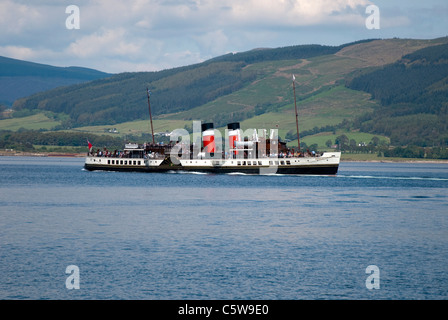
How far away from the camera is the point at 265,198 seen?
98750mm

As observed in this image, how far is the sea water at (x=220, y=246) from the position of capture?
1658 inches

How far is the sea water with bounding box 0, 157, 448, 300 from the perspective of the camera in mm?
42125

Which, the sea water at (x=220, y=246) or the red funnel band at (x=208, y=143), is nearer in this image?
the sea water at (x=220, y=246)

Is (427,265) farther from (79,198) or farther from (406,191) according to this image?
(406,191)

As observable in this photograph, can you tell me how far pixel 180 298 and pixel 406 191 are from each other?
87234mm

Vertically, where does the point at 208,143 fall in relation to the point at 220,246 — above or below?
above

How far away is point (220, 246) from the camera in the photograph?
56094 mm

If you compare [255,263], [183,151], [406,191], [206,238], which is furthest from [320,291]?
[183,151]

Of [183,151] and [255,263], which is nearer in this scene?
[255,263]

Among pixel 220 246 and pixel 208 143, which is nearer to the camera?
pixel 220 246

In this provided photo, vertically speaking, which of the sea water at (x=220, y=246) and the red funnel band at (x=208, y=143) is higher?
the red funnel band at (x=208, y=143)

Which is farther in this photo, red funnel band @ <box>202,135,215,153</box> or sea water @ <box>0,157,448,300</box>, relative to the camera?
red funnel band @ <box>202,135,215,153</box>

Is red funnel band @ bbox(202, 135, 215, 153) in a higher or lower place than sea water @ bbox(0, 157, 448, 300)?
higher
